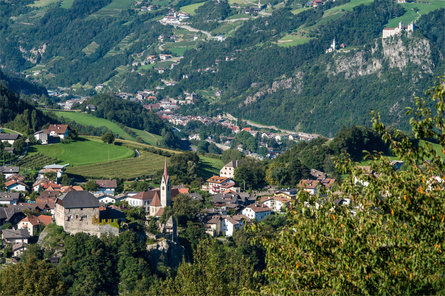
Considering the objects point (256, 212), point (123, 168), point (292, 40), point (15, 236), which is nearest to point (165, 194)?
point (256, 212)

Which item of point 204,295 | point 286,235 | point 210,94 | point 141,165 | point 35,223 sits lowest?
point 210,94

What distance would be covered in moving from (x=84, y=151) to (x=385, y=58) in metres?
93.6

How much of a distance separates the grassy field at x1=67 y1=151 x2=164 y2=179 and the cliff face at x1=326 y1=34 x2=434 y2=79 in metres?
86.7

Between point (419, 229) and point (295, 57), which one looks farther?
point (295, 57)

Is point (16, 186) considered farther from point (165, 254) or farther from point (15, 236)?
point (165, 254)

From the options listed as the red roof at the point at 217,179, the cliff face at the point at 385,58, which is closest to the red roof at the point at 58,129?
the red roof at the point at 217,179

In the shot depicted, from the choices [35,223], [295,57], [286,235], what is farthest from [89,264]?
[295,57]

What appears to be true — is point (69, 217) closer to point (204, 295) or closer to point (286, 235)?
point (204, 295)

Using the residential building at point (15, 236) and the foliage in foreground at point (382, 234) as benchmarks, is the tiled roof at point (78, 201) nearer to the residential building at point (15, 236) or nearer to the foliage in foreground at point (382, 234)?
the residential building at point (15, 236)

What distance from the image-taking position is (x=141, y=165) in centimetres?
7688

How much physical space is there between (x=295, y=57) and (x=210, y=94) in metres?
23.3

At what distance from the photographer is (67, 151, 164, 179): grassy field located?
71312 mm

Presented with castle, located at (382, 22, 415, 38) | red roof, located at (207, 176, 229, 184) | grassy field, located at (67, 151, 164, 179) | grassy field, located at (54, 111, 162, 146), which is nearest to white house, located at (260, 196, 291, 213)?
red roof, located at (207, 176, 229, 184)

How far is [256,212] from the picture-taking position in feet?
200
